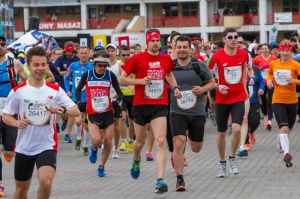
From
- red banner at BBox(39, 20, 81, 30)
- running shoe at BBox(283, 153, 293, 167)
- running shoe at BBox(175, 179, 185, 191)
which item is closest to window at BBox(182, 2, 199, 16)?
red banner at BBox(39, 20, 81, 30)

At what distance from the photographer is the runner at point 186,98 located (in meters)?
11.8

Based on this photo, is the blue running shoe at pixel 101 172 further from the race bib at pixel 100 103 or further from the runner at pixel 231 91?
the runner at pixel 231 91

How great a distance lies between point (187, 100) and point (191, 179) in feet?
4.51

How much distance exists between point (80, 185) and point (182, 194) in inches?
73.5

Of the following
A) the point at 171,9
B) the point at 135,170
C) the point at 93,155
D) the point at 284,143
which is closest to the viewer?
the point at 135,170

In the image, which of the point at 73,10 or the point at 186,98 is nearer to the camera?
the point at 186,98

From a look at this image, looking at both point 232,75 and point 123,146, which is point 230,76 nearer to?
point 232,75

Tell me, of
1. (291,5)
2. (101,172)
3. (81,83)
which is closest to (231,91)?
(101,172)

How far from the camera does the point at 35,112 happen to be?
874 cm

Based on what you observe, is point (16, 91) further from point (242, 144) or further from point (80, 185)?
point (242, 144)

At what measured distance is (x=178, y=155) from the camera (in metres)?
11.7

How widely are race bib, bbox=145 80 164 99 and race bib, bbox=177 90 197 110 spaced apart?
287 mm

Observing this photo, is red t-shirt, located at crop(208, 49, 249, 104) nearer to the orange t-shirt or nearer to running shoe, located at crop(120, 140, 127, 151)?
the orange t-shirt

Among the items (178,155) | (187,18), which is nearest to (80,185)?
(178,155)
